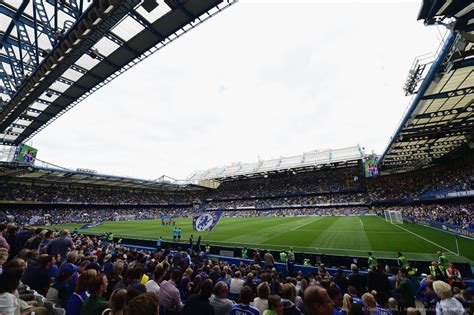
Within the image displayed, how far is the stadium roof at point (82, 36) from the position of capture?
23.6ft

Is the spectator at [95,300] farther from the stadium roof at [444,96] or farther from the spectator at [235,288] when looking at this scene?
the stadium roof at [444,96]

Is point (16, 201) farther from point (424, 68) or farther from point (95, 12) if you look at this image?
point (424, 68)

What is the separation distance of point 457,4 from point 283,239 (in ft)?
60.2

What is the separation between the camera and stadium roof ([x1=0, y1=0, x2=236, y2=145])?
720 centimetres

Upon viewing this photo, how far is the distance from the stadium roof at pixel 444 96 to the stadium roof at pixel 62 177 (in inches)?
1855

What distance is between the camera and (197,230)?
14.6 m

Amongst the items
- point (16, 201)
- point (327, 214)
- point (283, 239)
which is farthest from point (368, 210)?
point (16, 201)

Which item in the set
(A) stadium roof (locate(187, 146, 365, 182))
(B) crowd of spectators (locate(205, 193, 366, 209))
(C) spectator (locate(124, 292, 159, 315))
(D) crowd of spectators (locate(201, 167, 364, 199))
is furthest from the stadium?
(A) stadium roof (locate(187, 146, 365, 182))

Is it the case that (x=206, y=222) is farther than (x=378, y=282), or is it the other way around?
(x=206, y=222)

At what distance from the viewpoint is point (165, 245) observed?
685 inches

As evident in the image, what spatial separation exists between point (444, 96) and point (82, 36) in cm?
2034

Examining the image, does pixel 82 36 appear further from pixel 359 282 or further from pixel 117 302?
pixel 359 282

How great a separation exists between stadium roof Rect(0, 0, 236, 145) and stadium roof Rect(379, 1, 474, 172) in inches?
343

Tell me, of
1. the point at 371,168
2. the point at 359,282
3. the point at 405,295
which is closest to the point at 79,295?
the point at 359,282
